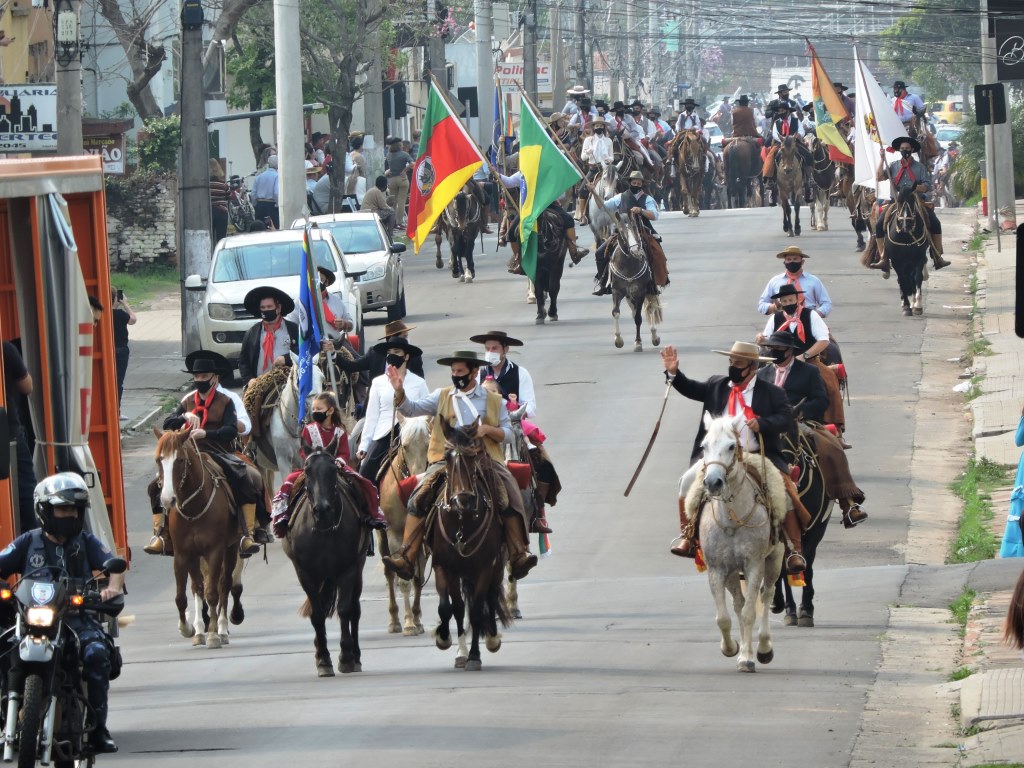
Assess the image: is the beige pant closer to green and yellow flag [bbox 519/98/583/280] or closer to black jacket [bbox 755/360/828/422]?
green and yellow flag [bbox 519/98/583/280]

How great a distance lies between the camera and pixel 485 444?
47.7ft

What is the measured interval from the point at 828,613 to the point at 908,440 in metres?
8.45

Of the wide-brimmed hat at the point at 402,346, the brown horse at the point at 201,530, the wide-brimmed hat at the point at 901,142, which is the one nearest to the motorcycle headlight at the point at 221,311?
the wide-brimmed hat at the point at 901,142

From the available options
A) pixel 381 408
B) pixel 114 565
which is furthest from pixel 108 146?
pixel 114 565

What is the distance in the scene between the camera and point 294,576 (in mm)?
19031

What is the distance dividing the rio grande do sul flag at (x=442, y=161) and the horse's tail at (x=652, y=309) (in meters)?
3.88

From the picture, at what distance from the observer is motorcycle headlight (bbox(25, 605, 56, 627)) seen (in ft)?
32.8

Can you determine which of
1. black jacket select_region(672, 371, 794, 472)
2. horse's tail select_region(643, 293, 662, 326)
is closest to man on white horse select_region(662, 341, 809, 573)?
black jacket select_region(672, 371, 794, 472)

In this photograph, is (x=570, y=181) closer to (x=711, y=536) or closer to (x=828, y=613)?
(x=828, y=613)

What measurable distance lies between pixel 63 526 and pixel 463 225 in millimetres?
27179

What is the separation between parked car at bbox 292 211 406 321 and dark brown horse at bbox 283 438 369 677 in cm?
1765

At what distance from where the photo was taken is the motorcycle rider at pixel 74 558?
10.3m

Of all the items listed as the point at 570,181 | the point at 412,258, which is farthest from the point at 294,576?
the point at 412,258

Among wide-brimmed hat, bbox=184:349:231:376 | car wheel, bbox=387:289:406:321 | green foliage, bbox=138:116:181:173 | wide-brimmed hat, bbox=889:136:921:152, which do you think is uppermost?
green foliage, bbox=138:116:181:173
